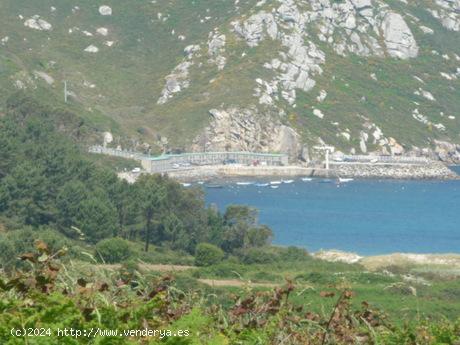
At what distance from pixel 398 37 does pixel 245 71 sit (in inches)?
1179

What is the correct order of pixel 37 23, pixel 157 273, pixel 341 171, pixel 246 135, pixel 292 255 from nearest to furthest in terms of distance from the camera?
1. pixel 157 273
2. pixel 292 255
3. pixel 341 171
4. pixel 246 135
5. pixel 37 23

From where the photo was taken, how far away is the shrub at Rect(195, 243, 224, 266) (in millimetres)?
44125

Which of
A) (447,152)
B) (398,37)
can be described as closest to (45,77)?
(447,152)

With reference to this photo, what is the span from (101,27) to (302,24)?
2489cm

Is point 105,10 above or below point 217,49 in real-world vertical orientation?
above

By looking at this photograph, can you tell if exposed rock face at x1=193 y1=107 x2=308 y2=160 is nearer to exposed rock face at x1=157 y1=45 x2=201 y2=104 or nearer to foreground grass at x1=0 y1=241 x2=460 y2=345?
exposed rock face at x1=157 y1=45 x2=201 y2=104

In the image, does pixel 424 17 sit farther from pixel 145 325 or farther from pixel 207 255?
pixel 145 325

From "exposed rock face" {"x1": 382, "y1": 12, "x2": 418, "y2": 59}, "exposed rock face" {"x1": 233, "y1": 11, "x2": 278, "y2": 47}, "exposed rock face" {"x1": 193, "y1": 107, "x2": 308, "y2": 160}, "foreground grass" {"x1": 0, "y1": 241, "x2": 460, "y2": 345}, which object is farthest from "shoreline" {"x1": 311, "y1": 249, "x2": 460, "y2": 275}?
"exposed rock face" {"x1": 382, "y1": 12, "x2": 418, "y2": 59}

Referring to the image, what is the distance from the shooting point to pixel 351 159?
125438 mm

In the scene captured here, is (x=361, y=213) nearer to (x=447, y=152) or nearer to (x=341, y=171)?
(x=341, y=171)

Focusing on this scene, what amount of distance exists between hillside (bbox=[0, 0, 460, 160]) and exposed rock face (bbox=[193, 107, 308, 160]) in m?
0.12

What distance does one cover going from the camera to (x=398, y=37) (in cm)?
15062

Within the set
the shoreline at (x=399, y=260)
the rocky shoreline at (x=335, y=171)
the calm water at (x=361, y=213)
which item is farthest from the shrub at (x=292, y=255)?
the rocky shoreline at (x=335, y=171)

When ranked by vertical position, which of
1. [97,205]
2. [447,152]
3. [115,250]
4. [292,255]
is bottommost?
[292,255]
